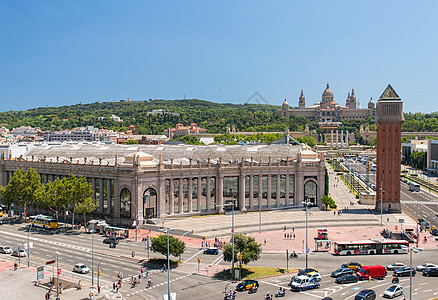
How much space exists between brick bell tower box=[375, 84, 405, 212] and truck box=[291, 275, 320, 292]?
225 ft

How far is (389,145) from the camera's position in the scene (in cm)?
12700

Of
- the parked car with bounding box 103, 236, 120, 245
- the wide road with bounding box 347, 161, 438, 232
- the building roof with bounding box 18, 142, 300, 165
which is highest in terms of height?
the building roof with bounding box 18, 142, 300, 165

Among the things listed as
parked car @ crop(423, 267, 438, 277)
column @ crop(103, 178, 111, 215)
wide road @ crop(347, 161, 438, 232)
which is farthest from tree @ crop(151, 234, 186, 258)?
wide road @ crop(347, 161, 438, 232)

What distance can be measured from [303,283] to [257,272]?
9.53 m

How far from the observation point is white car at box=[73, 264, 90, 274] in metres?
70.8

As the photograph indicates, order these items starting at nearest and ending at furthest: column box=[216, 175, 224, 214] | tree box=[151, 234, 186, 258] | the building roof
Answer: tree box=[151, 234, 186, 258] < column box=[216, 175, 224, 214] < the building roof

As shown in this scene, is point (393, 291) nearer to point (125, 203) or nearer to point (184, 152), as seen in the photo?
point (125, 203)

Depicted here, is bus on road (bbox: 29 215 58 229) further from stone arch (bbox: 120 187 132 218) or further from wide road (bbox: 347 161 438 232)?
wide road (bbox: 347 161 438 232)

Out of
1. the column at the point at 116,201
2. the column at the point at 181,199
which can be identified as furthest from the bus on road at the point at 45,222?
the column at the point at 181,199

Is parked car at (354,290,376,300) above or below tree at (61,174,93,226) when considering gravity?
below

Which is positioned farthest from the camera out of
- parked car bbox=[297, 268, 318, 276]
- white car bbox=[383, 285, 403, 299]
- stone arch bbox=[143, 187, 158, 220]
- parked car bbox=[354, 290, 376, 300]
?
stone arch bbox=[143, 187, 158, 220]

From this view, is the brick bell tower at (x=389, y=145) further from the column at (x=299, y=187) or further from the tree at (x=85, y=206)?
the tree at (x=85, y=206)

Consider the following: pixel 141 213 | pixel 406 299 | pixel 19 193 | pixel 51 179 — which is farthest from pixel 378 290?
pixel 51 179

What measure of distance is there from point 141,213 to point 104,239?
15.7 metres
